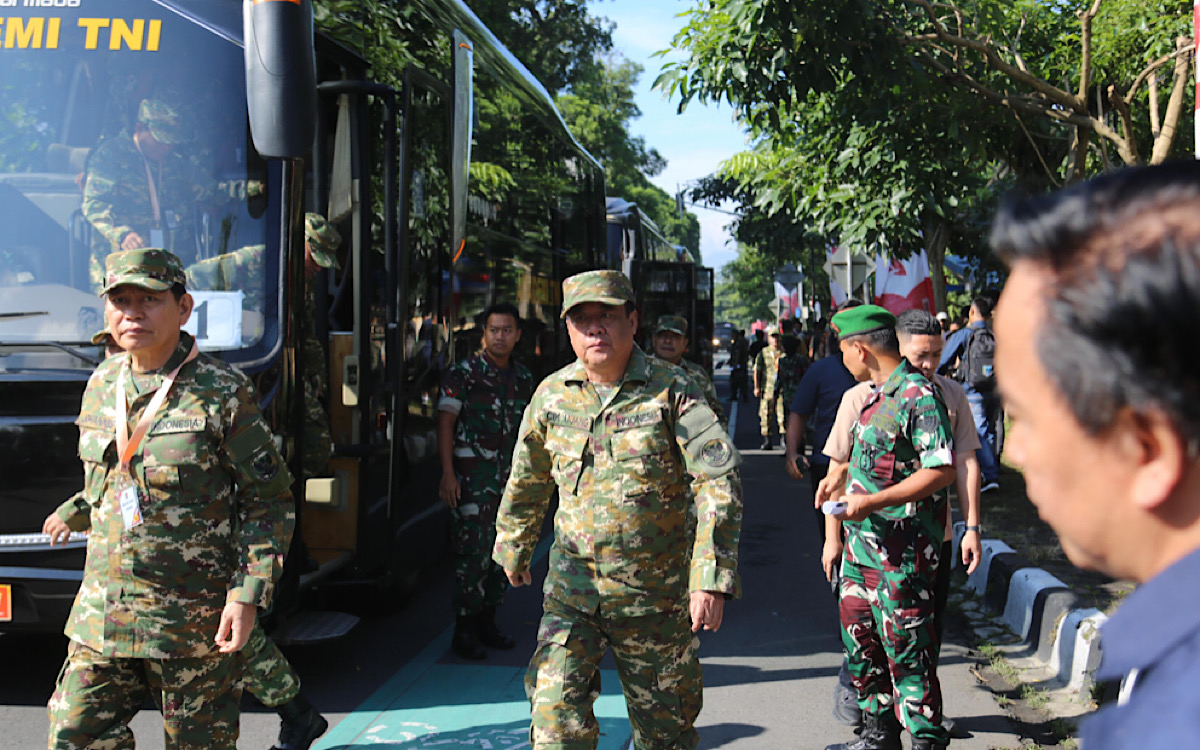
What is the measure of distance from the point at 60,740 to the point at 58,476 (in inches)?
65.4

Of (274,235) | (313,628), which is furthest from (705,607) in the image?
(274,235)

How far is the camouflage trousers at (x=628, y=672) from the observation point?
11.7 ft

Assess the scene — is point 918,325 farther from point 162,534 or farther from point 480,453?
point 162,534

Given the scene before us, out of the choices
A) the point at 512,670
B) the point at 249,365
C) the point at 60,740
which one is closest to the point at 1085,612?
the point at 512,670

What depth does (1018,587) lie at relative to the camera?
6547mm

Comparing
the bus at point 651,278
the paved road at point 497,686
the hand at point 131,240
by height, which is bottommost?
the paved road at point 497,686

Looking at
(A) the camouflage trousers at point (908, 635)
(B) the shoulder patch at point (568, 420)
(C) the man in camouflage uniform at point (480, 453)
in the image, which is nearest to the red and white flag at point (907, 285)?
(C) the man in camouflage uniform at point (480, 453)

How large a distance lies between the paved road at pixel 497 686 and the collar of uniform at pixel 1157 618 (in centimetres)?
410

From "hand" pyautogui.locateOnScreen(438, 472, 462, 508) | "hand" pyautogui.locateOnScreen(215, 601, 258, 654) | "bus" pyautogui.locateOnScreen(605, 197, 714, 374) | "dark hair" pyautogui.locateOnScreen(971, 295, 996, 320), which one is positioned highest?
"bus" pyautogui.locateOnScreen(605, 197, 714, 374)

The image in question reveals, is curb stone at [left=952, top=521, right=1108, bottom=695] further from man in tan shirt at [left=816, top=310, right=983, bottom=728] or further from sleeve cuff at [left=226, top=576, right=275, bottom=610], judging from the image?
sleeve cuff at [left=226, top=576, right=275, bottom=610]

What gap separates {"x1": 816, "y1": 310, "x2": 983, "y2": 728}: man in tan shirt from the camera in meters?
4.52

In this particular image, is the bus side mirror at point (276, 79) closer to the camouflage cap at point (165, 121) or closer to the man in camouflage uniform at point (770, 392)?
the camouflage cap at point (165, 121)

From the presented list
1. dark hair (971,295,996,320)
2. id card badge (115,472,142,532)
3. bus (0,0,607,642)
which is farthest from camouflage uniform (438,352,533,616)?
dark hair (971,295,996,320)

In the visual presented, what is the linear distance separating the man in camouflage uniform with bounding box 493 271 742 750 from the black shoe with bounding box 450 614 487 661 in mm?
2398
